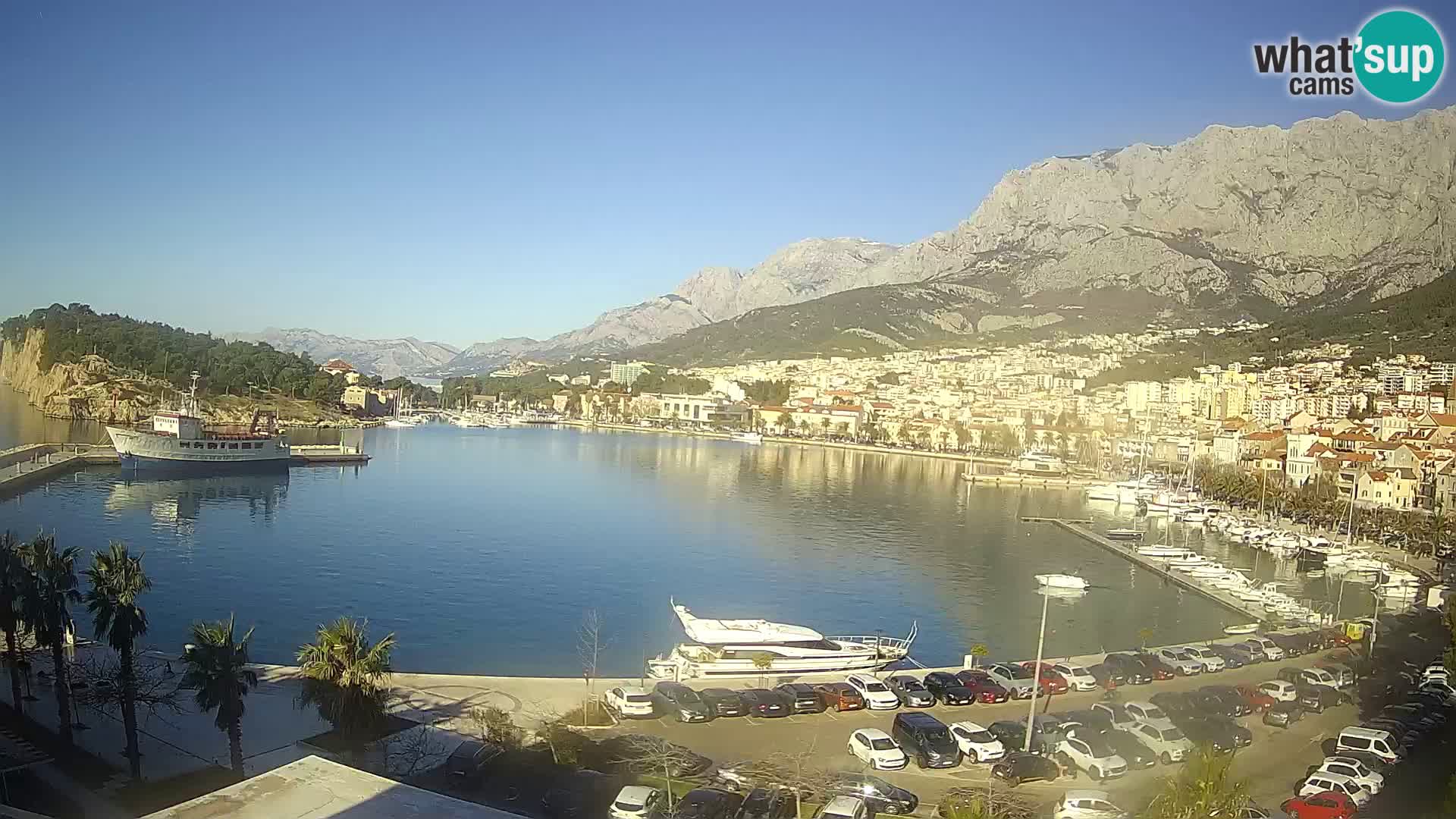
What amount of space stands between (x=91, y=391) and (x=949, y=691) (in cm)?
2288

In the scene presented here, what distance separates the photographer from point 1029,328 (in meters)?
36.1

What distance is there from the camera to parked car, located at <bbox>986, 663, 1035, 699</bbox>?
5.95 metres

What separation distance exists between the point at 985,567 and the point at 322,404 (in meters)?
28.6

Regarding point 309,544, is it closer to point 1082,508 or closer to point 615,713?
point 615,713

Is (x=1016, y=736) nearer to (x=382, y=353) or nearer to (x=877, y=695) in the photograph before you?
(x=877, y=695)

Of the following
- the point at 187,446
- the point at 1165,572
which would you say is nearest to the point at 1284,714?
the point at 1165,572

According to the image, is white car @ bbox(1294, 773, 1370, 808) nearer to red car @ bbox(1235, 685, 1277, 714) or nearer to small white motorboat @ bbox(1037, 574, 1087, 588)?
red car @ bbox(1235, 685, 1277, 714)

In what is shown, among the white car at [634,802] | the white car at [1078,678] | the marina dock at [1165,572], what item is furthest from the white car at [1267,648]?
the white car at [634,802]

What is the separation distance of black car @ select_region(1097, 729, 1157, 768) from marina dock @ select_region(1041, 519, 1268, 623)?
5.62m

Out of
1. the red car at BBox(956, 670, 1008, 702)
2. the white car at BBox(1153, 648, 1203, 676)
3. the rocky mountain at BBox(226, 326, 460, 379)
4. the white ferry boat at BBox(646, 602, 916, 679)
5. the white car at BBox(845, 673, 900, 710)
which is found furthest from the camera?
the rocky mountain at BBox(226, 326, 460, 379)

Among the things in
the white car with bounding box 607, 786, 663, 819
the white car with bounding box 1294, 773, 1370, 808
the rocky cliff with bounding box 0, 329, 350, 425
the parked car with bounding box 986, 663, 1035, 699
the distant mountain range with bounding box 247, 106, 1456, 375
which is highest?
the distant mountain range with bounding box 247, 106, 1456, 375

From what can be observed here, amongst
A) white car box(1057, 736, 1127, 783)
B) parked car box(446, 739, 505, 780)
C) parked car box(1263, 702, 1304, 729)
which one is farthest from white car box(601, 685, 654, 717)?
parked car box(1263, 702, 1304, 729)

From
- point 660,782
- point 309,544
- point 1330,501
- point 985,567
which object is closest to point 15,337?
point 309,544

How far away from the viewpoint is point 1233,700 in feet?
18.8
